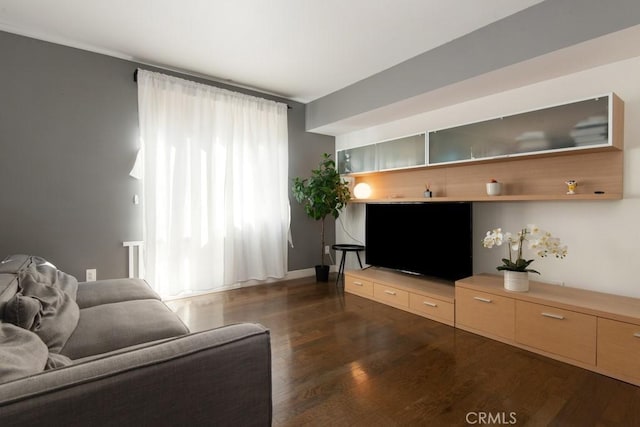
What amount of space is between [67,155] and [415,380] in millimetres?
3468

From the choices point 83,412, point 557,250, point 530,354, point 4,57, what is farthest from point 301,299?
point 4,57

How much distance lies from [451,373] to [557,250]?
121cm

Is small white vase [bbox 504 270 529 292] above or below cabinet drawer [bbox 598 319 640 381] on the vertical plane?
above

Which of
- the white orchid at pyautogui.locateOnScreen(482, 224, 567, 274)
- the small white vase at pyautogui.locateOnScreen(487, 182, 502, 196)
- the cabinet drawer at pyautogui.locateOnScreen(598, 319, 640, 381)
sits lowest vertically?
the cabinet drawer at pyautogui.locateOnScreen(598, 319, 640, 381)

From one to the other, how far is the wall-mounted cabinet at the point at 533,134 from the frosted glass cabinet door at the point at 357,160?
0.85 m

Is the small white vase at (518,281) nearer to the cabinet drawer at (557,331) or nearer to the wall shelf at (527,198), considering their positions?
the cabinet drawer at (557,331)

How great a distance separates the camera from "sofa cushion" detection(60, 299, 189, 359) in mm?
1456

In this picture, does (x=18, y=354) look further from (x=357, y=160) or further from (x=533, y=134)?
(x=357, y=160)

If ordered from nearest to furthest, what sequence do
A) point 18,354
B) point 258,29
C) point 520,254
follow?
point 18,354
point 520,254
point 258,29

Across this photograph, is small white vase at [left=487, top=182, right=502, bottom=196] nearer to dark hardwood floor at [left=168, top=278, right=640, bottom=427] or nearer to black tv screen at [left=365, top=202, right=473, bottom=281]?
black tv screen at [left=365, top=202, right=473, bottom=281]

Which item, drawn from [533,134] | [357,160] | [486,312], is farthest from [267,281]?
[533,134]

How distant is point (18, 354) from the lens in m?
0.94

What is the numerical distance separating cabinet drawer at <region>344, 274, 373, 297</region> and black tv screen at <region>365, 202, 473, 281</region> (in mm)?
312
